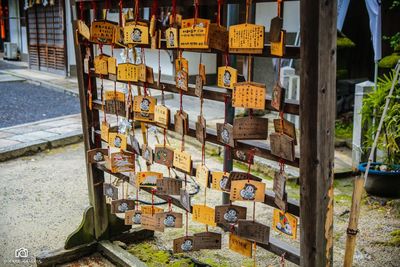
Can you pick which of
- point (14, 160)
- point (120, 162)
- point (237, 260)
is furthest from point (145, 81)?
point (14, 160)

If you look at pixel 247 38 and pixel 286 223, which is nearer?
pixel 247 38

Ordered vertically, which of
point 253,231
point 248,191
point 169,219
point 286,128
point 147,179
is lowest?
point 169,219

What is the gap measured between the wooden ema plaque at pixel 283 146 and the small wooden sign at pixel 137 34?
4.06ft

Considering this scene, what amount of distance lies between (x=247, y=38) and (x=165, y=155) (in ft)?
3.80

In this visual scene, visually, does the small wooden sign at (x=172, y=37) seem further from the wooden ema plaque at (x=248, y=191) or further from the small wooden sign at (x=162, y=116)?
the wooden ema plaque at (x=248, y=191)

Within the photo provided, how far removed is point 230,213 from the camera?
289 centimetres

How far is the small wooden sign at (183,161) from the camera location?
3.07 m

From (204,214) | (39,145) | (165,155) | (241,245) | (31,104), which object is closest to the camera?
(241,245)

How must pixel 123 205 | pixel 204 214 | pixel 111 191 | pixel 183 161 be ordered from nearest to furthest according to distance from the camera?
pixel 204 214, pixel 183 161, pixel 123 205, pixel 111 191

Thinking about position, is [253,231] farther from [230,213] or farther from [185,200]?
[185,200]

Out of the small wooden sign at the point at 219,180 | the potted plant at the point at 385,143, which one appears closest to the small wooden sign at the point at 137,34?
the small wooden sign at the point at 219,180

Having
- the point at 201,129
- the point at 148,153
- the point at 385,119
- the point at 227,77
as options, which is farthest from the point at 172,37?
the point at 385,119

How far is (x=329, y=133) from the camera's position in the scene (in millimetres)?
2217

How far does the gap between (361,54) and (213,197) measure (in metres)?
6.50
